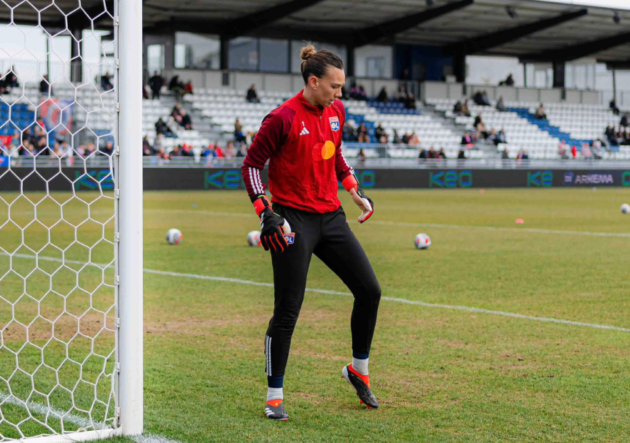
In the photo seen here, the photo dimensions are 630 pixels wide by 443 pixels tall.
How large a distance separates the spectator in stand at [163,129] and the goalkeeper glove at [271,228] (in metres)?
28.0

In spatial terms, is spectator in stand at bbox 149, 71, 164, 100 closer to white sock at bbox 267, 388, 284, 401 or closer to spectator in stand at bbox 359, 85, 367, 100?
spectator in stand at bbox 359, 85, 367, 100

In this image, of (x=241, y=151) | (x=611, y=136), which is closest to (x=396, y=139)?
(x=241, y=151)

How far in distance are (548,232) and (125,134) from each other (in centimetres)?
1224

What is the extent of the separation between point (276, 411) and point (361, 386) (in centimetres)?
53

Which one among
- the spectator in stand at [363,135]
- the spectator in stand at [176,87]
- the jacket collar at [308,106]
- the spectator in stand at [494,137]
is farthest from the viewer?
the spectator in stand at [494,137]

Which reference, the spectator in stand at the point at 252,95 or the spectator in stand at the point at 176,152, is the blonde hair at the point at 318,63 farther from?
the spectator in stand at the point at 252,95

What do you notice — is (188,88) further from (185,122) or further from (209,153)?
(209,153)

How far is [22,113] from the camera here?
98.9ft

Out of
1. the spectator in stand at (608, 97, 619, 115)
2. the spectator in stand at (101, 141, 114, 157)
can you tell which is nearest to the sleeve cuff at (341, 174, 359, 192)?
the spectator in stand at (101, 141, 114, 157)

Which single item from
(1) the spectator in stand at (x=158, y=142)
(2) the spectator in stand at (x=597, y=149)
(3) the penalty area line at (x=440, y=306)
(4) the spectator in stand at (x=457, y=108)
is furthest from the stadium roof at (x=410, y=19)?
(3) the penalty area line at (x=440, y=306)

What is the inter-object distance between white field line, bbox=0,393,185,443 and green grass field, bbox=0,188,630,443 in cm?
10


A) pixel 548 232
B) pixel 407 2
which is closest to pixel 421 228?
pixel 548 232

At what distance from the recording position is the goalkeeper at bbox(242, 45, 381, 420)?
4301 mm

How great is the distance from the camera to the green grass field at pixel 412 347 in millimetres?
4152
